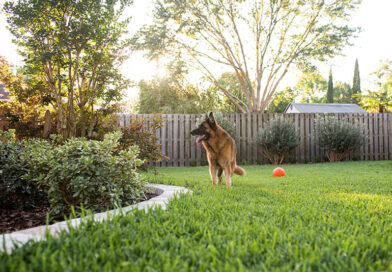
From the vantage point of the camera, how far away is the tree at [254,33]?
1658 cm

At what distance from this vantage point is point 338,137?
11703 millimetres

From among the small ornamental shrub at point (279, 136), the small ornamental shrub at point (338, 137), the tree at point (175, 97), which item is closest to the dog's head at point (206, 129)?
the small ornamental shrub at point (279, 136)

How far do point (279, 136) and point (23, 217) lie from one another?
10.0 metres

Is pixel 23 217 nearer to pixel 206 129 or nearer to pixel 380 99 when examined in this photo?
pixel 206 129

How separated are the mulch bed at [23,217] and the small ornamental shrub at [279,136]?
9.40 m

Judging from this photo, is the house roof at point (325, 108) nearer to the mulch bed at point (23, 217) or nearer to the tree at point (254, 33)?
the tree at point (254, 33)

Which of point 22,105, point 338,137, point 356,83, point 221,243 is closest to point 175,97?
point 338,137

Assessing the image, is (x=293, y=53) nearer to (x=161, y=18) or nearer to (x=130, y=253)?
(x=161, y=18)

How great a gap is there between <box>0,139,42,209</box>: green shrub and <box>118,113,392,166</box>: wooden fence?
8269mm

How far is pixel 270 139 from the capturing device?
453 inches

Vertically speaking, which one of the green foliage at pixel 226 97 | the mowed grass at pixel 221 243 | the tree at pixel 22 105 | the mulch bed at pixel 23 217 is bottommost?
the mulch bed at pixel 23 217

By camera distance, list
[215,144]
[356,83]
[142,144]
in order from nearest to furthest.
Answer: [215,144], [142,144], [356,83]

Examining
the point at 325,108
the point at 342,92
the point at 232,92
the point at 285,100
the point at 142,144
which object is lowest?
the point at 142,144

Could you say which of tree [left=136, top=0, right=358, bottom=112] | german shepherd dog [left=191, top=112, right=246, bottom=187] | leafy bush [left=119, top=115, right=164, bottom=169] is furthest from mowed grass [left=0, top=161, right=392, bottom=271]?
tree [left=136, top=0, right=358, bottom=112]
